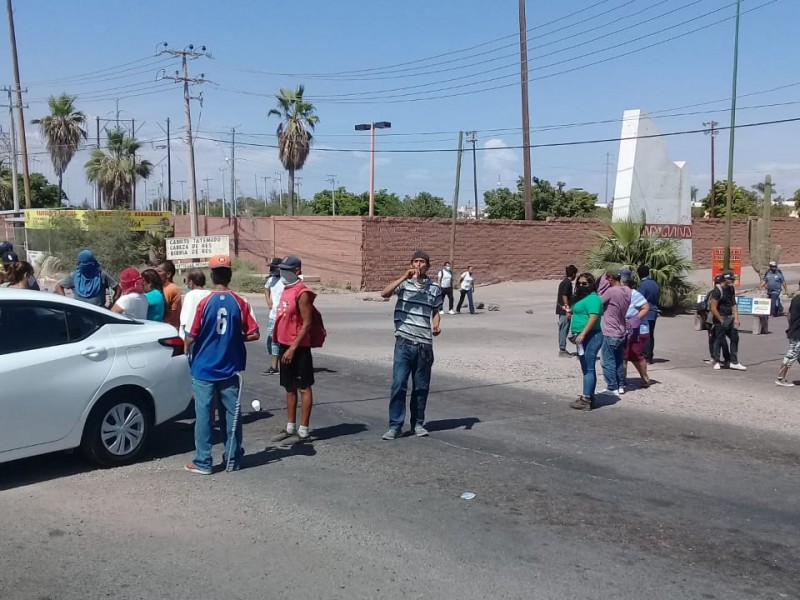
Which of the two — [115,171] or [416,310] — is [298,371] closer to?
[416,310]

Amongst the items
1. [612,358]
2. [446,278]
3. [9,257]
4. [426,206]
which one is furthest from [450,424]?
[426,206]

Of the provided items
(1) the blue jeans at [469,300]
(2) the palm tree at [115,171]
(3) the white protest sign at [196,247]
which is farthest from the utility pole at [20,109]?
(1) the blue jeans at [469,300]

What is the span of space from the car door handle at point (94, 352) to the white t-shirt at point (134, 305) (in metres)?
1.67

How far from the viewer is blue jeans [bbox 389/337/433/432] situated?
823cm

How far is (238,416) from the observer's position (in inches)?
272

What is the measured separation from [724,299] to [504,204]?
42061 mm

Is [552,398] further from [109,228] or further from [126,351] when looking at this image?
[109,228]

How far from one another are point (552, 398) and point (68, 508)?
22.2 ft

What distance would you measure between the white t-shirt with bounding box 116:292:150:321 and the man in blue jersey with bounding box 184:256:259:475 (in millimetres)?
2048

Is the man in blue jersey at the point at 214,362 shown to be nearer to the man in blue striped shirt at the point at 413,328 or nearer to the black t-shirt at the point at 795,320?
the man in blue striped shirt at the point at 413,328

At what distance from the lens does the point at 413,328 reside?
822 centimetres

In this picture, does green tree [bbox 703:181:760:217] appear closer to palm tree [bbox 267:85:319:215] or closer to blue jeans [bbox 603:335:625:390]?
palm tree [bbox 267:85:319:215]

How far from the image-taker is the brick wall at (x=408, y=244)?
33.8 m

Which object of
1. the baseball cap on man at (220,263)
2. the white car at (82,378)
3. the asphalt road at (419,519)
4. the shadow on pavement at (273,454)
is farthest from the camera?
the shadow on pavement at (273,454)
